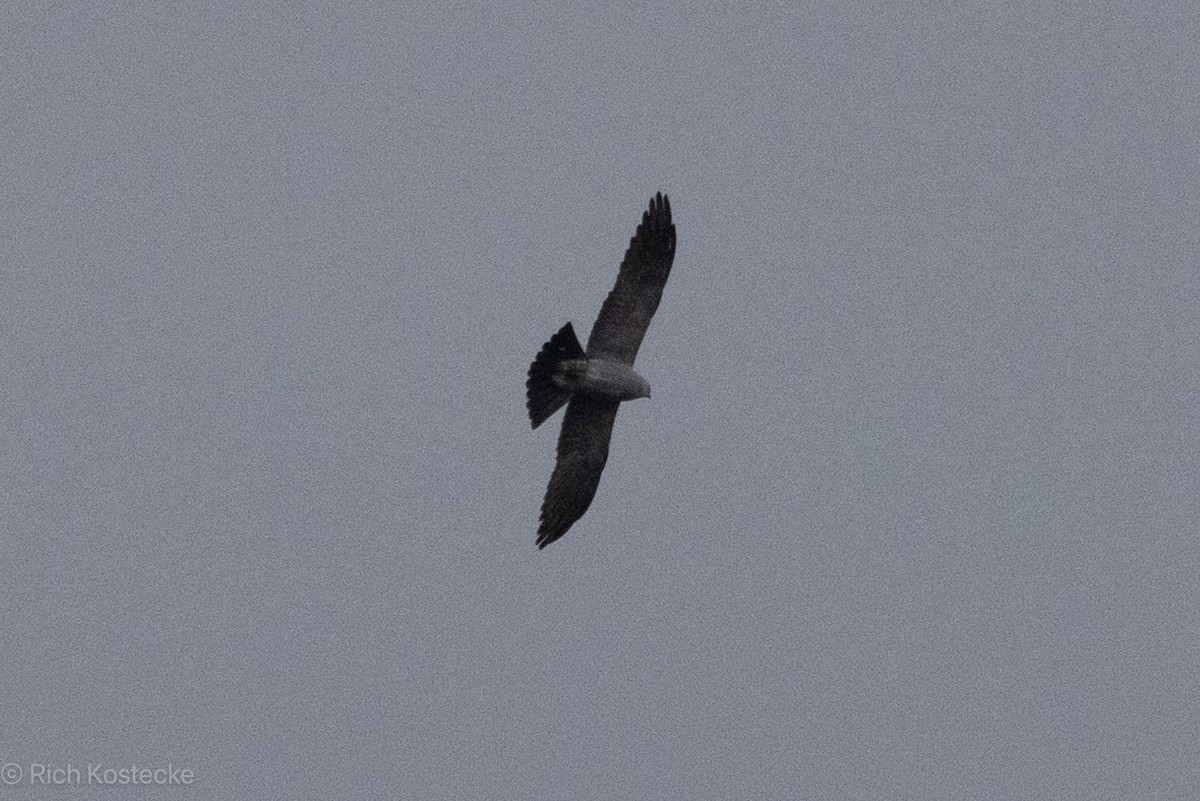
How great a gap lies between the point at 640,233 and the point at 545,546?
492 centimetres

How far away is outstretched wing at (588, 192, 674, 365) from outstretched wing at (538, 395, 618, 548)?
2.91ft

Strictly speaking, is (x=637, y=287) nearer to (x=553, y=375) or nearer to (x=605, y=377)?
(x=605, y=377)

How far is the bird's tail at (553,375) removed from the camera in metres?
21.1

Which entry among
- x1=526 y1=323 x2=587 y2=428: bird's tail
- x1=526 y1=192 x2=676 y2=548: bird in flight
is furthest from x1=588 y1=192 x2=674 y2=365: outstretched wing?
x1=526 y1=323 x2=587 y2=428: bird's tail

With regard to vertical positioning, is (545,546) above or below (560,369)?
below

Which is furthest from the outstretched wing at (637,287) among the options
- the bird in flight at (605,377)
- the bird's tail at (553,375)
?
the bird's tail at (553,375)

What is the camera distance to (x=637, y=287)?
22.2 m

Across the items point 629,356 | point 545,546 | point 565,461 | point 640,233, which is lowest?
point 545,546

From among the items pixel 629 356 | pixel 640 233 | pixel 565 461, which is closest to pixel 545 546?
pixel 565 461

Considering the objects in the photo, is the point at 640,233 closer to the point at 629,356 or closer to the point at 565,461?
the point at 629,356

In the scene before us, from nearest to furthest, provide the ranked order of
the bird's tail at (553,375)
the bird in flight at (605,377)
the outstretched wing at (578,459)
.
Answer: the bird's tail at (553,375) < the bird in flight at (605,377) < the outstretched wing at (578,459)

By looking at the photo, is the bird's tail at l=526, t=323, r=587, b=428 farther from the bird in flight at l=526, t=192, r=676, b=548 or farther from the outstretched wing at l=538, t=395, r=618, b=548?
A: the outstretched wing at l=538, t=395, r=618, b=548

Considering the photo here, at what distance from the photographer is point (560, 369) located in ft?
70.1

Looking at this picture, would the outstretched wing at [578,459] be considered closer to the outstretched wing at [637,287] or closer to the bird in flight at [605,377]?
the bird in flight at [605,377]
